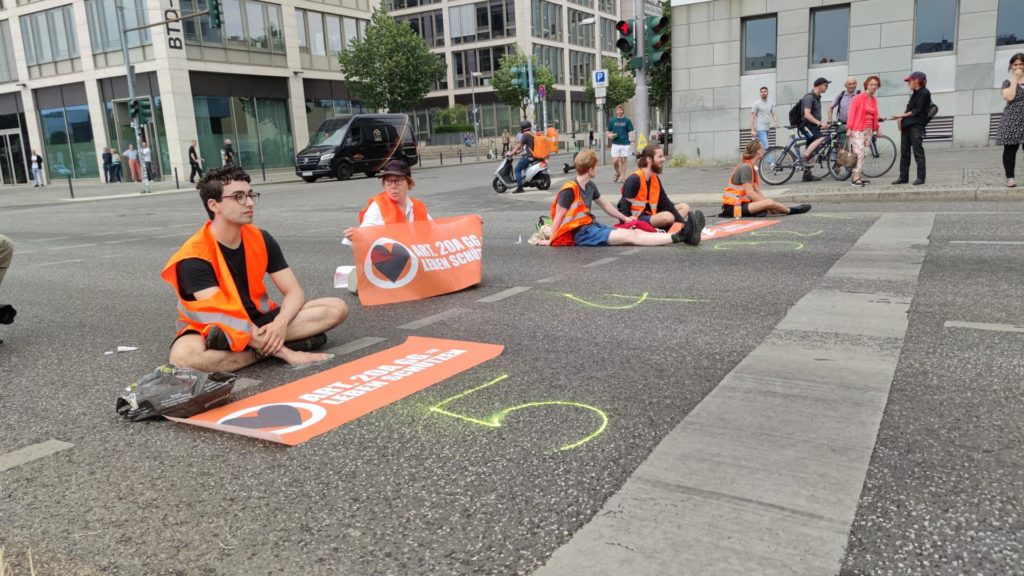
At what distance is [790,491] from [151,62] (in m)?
39.3

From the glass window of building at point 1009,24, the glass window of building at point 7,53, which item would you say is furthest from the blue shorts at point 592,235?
the glass window of building at point 7,53

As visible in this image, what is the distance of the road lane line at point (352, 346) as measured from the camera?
16.2ft

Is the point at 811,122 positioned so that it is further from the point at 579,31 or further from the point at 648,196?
the point at 579,31

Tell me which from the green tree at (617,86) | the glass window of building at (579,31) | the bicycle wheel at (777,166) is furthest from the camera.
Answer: the green tree at (617,86)

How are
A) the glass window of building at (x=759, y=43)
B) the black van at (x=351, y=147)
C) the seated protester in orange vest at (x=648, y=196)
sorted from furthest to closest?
the black van at (x=351, y=147)
the glass window of building at (x=759, y=43)
the seated protester in orange vest at (x=648, y=196)

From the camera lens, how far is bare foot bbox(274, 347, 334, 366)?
4645 mm

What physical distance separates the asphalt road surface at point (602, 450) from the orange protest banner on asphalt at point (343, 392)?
0.12 metres

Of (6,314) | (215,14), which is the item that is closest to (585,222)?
(6,314)

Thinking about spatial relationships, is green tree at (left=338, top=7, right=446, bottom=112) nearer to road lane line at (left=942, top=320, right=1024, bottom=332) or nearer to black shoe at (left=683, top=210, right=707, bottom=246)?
black shoe at (left=683, top=210, right=707, bottom=246)

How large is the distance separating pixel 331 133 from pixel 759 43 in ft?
55.0

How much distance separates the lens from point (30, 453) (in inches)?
135

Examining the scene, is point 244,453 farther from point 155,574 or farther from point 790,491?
point 790,491

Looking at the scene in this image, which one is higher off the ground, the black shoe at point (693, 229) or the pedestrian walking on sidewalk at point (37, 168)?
the pedestrian walking on sidewalk at point (37, 168)

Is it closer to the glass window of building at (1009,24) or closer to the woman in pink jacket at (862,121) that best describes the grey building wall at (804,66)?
the glass window of building at (1009,24)
